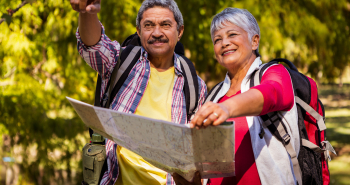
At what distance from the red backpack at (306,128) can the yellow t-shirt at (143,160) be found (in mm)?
557

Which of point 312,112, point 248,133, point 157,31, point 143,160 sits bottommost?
point 143,160

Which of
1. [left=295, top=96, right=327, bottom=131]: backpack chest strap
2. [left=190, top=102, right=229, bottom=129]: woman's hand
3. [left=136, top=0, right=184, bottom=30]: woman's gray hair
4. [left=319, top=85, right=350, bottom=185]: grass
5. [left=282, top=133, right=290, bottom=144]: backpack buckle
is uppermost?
[left=136, top=0, right=184, bottom=30]: woman's gray hair

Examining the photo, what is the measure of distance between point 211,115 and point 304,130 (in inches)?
30.6

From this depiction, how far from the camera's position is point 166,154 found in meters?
1.33

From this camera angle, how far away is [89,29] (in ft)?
5.46

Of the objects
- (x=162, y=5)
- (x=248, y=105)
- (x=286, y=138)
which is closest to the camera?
(x=248, y=105)

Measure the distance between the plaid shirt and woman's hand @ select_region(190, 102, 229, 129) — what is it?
33.6 inches

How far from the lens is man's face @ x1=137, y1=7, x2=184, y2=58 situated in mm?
2025

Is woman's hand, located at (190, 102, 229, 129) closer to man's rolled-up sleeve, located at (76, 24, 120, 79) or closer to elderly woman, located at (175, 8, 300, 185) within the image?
elderly woman, located at (175, 8, 300, 185)

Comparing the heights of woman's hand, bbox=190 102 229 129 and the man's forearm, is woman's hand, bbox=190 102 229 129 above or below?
below

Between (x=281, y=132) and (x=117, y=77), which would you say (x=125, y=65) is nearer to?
(x=117, y=77)

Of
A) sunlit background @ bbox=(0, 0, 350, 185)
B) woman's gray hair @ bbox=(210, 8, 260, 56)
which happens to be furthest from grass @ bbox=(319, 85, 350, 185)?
woman's gray hair @ bbox=(210, 8, 260, 56)

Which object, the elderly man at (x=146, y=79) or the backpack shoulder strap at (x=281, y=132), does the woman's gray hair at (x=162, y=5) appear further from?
the backpack shoulder strap at (x=281, y=132)

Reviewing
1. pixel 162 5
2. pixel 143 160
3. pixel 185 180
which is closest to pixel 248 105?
pixel 185 180
